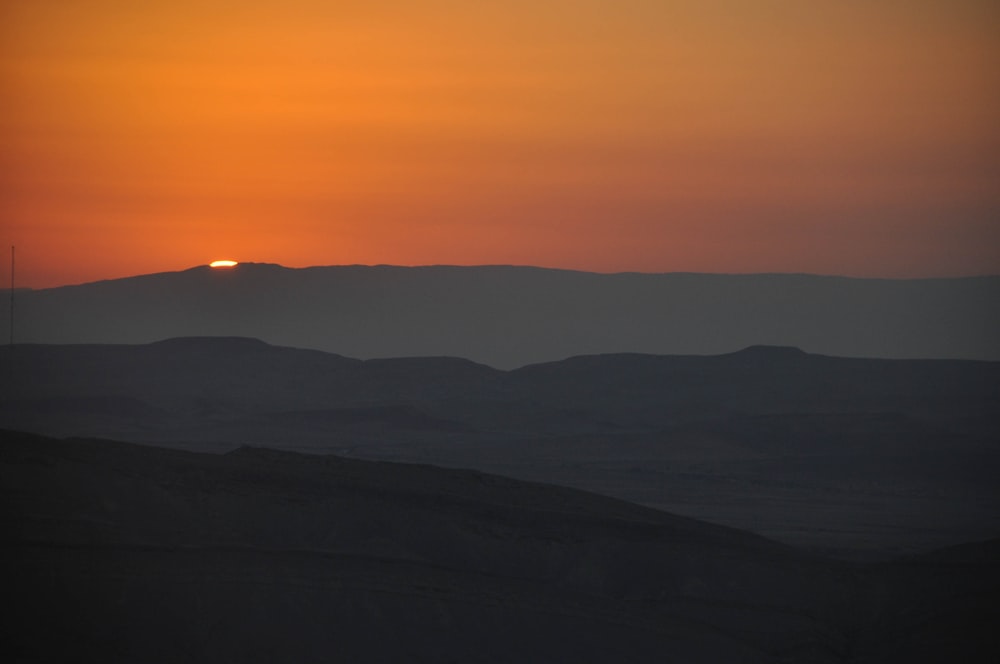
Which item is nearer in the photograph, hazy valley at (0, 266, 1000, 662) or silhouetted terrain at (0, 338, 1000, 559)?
hazy valley at (0, 266, 1000, 662)

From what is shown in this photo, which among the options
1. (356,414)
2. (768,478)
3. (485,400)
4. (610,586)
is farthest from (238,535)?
(485,400)

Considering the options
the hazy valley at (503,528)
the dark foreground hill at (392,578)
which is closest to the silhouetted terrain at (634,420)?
the hazy valley at (503,528)

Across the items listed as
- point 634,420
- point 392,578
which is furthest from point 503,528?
point 634,420

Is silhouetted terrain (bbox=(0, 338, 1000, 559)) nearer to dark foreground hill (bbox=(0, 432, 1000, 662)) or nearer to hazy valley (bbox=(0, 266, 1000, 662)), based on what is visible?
hazy valley (bbox=(0, 266, 1000, 662))

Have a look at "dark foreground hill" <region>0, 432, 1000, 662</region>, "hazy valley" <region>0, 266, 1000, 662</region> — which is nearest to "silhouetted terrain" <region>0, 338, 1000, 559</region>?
"hazy valley" <region>0, 266, 1000, 662</region>

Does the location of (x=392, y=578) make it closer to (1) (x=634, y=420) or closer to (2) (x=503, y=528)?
(2) (x=503, y=528)

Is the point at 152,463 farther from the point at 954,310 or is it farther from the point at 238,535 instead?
the point at 954,310

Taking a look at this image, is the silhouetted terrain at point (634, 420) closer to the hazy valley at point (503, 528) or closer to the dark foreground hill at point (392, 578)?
the hazy valley at point (503, 528)
